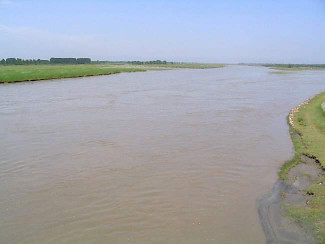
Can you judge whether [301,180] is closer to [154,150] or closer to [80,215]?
[154,150]

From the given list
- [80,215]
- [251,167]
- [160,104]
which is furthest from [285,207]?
[160,104]

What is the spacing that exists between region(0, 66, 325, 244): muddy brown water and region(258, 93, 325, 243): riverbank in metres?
0.28

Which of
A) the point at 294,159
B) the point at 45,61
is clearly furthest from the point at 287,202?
the point at 45,61

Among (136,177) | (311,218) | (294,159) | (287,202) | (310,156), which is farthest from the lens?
(310,156)

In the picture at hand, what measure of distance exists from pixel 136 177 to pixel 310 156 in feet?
16.3

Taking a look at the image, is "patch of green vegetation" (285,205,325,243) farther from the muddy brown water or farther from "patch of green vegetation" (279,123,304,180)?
"patch of green vegetation" (279,123,304,180)

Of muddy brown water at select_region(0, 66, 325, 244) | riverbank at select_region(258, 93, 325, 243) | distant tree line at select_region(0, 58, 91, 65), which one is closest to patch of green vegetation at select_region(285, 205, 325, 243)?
riverbank at select_region(258, 93, 325, 243)

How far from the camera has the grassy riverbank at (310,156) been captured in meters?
5.48

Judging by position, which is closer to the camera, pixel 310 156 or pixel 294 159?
pixel 294 159

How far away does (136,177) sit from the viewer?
24.5 ft

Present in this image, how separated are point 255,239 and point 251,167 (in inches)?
131

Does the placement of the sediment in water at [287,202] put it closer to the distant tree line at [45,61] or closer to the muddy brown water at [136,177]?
the muddy brown water at [136,177]

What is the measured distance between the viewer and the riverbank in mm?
5168

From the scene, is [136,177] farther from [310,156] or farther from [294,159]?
[310,156]
